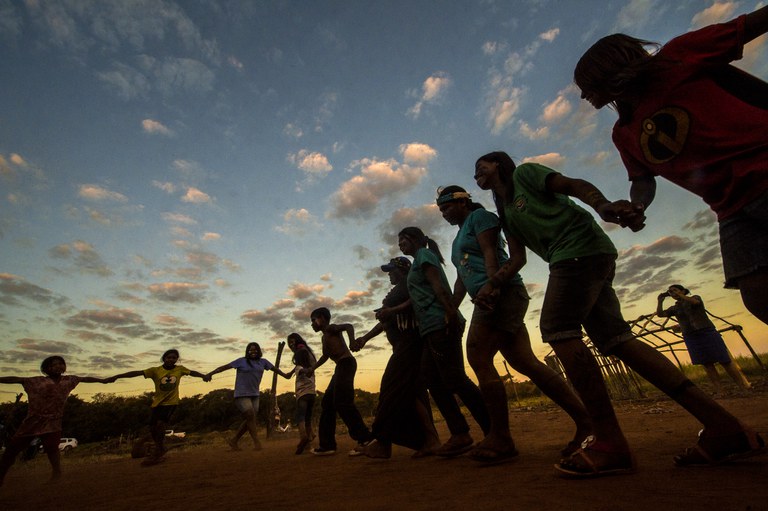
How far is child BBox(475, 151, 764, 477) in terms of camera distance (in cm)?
187

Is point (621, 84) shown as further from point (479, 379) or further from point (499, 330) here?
point (479, 379)

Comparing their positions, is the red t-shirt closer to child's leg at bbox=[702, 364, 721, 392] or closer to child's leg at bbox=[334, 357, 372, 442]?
child's leg at bbox=[334, 357, 372, 442]

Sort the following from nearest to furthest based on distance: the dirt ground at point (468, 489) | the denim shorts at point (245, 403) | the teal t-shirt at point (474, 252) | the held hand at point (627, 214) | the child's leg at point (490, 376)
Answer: the dirt ground at point (468, 489)
the held hand at point (627, 214)
the child's leg at point (490, 376)
the teal t-shirt at point (474, 252)
the denim shorts at point (245, 403)

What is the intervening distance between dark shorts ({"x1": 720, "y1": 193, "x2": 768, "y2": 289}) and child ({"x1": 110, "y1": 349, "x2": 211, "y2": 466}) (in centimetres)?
835

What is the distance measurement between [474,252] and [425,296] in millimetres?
786

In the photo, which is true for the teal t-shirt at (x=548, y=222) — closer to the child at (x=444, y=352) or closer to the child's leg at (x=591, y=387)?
the child's leg at (x=591, y=387)

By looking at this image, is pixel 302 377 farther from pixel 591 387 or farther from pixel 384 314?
pixel 591 387

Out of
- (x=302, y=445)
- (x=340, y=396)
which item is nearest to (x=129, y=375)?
(x=302, y=445)

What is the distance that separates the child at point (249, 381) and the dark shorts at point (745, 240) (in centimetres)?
813

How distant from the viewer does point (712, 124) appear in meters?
1.58

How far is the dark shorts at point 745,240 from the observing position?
4.93 feet

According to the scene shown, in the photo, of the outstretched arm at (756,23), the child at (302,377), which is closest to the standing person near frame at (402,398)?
the outstretched arm at (756,23)

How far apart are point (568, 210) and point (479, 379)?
1.38 metres

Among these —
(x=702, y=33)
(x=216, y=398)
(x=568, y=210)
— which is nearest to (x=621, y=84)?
(x=702, y=33)
